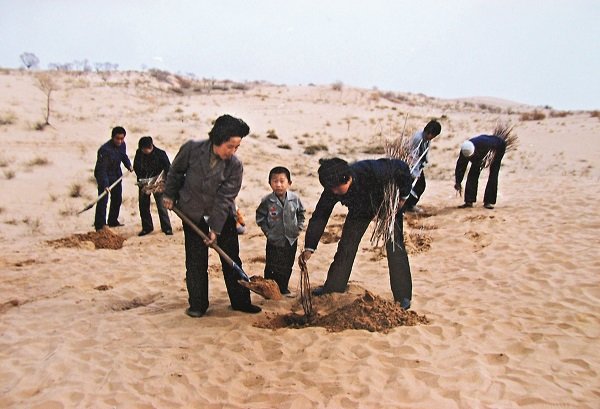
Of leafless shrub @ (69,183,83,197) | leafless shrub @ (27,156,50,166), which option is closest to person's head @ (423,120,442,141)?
leafless shrub @ (69,183,83,197)

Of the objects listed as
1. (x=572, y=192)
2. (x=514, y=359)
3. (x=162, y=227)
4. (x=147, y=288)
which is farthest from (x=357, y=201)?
(x=572, y=192)

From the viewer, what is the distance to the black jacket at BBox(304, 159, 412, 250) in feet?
12.9

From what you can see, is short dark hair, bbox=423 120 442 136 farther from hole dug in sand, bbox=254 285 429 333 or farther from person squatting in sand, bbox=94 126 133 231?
person squatting in sand, bbox=94 126 133 231

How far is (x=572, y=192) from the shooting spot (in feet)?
29.1

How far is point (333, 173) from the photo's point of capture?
11.7 ft

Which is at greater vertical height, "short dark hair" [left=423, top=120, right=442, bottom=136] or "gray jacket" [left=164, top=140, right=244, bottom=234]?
"short dark hair" [left=423, top=120, right=442, bottom=136]

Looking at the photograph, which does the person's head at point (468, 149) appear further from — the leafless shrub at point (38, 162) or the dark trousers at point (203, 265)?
the leafless shrub at point (38, 162)

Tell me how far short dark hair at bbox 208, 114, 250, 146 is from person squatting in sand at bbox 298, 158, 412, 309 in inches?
25.5

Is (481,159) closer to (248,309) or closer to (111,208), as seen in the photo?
(248,309)

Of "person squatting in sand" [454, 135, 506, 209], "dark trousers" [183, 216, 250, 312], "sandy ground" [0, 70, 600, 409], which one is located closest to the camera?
"sandy ground" [0, 70, 600, 409]

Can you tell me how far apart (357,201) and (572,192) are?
258 inches

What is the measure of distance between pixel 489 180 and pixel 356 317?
4.95 m

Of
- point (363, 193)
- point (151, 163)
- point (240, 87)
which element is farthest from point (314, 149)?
point (240, 87)

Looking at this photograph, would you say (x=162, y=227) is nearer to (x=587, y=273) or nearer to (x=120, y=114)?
(x=587, y=273)
